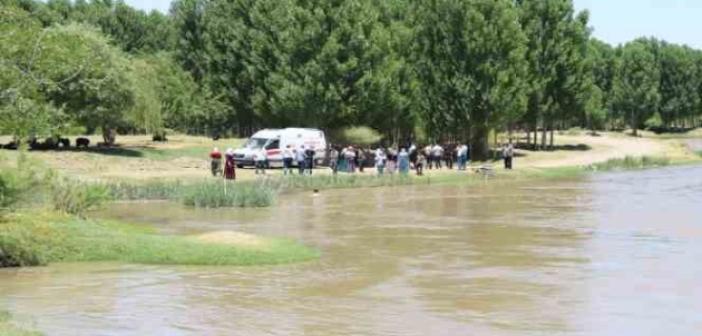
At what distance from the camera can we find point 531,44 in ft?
254

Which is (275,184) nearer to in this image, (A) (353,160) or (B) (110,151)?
(A) (353,160)

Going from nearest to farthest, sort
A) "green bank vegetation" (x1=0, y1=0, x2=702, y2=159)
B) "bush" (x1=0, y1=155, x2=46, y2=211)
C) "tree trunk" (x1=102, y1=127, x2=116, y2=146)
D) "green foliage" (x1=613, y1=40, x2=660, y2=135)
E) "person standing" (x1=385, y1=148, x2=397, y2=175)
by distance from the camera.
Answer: "bush" (x1=0, y1=155, x2=46, y2=211) → "person standing" (x1=385, y1=148, x2=397, y2=175) → "green bank vegetation" (x1=0, y1=0, x2=702, y2=159) → "tree trunk" (x1=102, y1=127, x2=116, y2=146) → "green foliage" (x1=613, y1=40, x2=660, y2=135)

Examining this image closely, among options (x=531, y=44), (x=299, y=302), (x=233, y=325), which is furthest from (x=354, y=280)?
(x=531, y=44)

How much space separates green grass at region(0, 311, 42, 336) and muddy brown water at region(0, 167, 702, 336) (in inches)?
23.2

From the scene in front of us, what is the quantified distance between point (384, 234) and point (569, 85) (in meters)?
54.2

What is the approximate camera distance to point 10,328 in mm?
14031

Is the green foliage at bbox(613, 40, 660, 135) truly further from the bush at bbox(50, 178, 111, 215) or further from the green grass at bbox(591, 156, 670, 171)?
the bush at bbox(50, 178, 111, 215)

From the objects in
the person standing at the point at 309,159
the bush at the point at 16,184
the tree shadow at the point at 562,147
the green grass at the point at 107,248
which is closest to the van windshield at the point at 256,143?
the person standing at the point at 309,159

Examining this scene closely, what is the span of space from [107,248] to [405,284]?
644 centimetres

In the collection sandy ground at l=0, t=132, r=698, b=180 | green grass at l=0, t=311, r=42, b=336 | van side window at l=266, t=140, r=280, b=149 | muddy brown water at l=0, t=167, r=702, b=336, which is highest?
van side window at l=266, t=140, r=280, b=149

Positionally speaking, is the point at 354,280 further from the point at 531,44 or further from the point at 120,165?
the point at 531,44

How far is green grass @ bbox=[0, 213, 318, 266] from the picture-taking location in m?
21.5

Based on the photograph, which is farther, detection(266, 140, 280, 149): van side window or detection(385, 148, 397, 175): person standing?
detection(266, 140, 280, 149): van side window

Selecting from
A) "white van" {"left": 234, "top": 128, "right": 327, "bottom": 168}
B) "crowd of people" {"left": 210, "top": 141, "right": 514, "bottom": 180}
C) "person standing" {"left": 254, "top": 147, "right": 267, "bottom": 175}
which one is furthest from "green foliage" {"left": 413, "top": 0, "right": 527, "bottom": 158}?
"person standing" {"left": 254, "top": 147, "right": 267, "bottom": 175}
